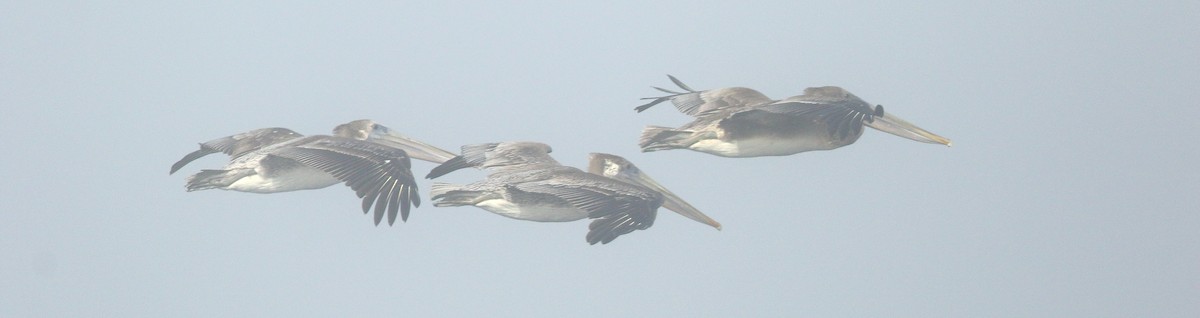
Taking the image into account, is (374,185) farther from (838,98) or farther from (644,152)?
(838,98)

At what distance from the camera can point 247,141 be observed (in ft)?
73.8

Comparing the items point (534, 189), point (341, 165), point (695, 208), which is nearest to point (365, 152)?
point (341, 165)

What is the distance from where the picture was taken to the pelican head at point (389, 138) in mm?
22797

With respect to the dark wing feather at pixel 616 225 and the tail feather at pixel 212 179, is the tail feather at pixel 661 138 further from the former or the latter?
the tail feather at pixel 212 179

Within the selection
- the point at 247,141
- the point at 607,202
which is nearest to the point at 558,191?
the point at 607,202

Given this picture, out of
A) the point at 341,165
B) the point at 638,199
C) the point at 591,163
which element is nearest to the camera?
the point at 638,199

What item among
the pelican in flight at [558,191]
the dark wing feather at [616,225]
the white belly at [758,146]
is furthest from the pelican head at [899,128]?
the dark wing feather at [616,225]

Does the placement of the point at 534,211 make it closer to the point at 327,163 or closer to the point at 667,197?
the point at 667,197

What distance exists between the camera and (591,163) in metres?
21.7

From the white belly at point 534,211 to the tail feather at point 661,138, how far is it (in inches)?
61.6

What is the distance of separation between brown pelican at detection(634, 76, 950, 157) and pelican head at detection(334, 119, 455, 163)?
107 inches

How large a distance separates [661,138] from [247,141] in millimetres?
4554

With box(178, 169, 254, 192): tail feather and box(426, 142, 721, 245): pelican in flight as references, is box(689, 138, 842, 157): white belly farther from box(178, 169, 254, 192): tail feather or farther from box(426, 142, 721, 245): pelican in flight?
box(178, 169, 254, 192): tail feather

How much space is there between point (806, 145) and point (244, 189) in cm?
561
